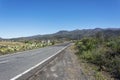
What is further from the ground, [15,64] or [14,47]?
[15,64]

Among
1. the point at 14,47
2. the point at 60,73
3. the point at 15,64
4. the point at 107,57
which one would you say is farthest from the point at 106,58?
the point at 14,47

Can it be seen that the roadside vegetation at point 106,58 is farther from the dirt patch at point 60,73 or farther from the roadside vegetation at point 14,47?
the roadside vegetation at point 14,47

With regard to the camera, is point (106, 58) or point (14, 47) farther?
point (14, 47)

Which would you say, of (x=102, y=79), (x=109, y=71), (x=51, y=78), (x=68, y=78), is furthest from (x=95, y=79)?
(x=109, y=71)

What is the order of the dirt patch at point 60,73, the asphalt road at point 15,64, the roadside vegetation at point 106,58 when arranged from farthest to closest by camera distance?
the roadside vegetation at point 106,58, the asphalt road at point 15,64, the dirt patch at point 60,73

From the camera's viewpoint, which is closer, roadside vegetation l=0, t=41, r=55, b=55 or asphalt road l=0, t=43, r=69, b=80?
asphalt road l=0, t=43, r=69, b=80

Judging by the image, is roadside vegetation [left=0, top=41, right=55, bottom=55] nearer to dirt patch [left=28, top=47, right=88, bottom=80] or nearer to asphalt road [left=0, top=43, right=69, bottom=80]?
asphalt road [left=0, top=43, right=69, bottom=80]

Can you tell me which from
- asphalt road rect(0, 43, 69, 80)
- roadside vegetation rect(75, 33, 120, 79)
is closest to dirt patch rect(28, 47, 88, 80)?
asphalt road rect(0, 43, 69, 80)

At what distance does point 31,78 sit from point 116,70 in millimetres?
6249

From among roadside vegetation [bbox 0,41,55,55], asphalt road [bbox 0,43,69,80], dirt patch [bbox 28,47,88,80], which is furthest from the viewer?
roadside vegetation [bbox 0,41,55,55]

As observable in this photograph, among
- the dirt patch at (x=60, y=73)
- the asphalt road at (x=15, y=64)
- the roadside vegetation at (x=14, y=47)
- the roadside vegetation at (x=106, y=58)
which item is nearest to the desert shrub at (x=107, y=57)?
the roadside vegetation at (x=106, y=58)

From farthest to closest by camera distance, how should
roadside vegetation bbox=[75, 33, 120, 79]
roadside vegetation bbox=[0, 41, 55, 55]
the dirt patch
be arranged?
roadside vegetation bbox=[0, 41, 55, 55]
roadside vegetation bbox=[75, 33, 120, 79]
the dirt patch

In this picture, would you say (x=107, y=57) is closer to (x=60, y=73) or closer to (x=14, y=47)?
(x=60, y=73)

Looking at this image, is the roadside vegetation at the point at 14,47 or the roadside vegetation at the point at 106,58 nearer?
the roadside vegetation at the point at 106,58
